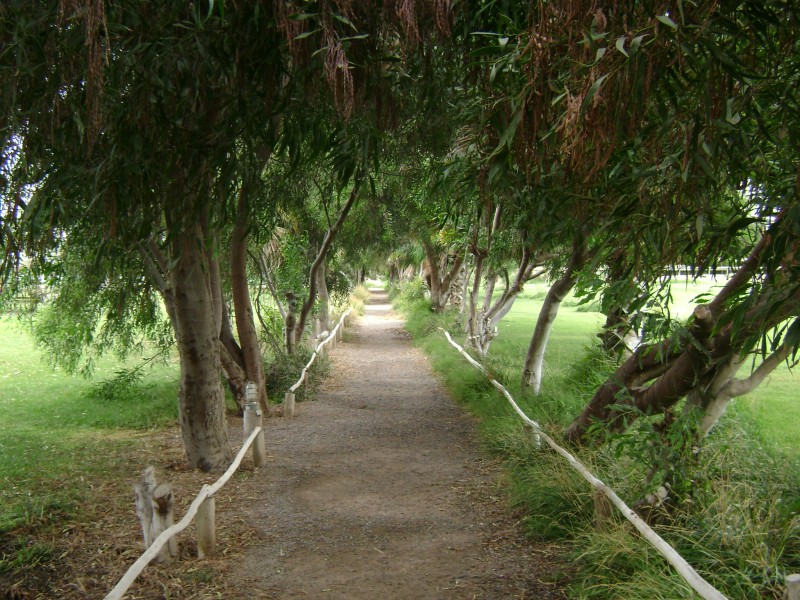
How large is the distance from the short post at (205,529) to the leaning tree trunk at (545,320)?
5.77 meters

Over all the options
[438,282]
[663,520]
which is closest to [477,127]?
[663,520]

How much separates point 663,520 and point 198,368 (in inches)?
206

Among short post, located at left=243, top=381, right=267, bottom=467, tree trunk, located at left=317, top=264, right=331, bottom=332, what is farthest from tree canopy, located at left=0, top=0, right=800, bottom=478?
tree trunk, located at left=317, top=264, right=331, bottom=332

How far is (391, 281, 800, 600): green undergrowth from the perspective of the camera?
4.41 metres

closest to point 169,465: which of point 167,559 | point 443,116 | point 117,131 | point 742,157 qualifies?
point 167,559

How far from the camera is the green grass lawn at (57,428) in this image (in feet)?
23.9

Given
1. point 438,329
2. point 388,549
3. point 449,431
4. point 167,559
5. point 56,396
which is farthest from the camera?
point 438,329

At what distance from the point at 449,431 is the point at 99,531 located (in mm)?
6023

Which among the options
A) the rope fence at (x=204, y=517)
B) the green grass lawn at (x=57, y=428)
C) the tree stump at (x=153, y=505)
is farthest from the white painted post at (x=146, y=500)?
the green grass lawn at (x=57, y=428)

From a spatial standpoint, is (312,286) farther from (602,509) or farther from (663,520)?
(663,520)

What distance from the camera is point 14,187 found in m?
5.55

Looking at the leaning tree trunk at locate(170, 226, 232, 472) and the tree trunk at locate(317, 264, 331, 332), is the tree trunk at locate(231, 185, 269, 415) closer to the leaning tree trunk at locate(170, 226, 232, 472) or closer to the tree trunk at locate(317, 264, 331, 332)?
the leaning tree trunk at locate(170, 226, 232, 472)

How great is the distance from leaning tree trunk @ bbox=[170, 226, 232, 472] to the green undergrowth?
3.46m

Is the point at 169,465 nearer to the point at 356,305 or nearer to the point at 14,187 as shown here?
the point at 14,187
